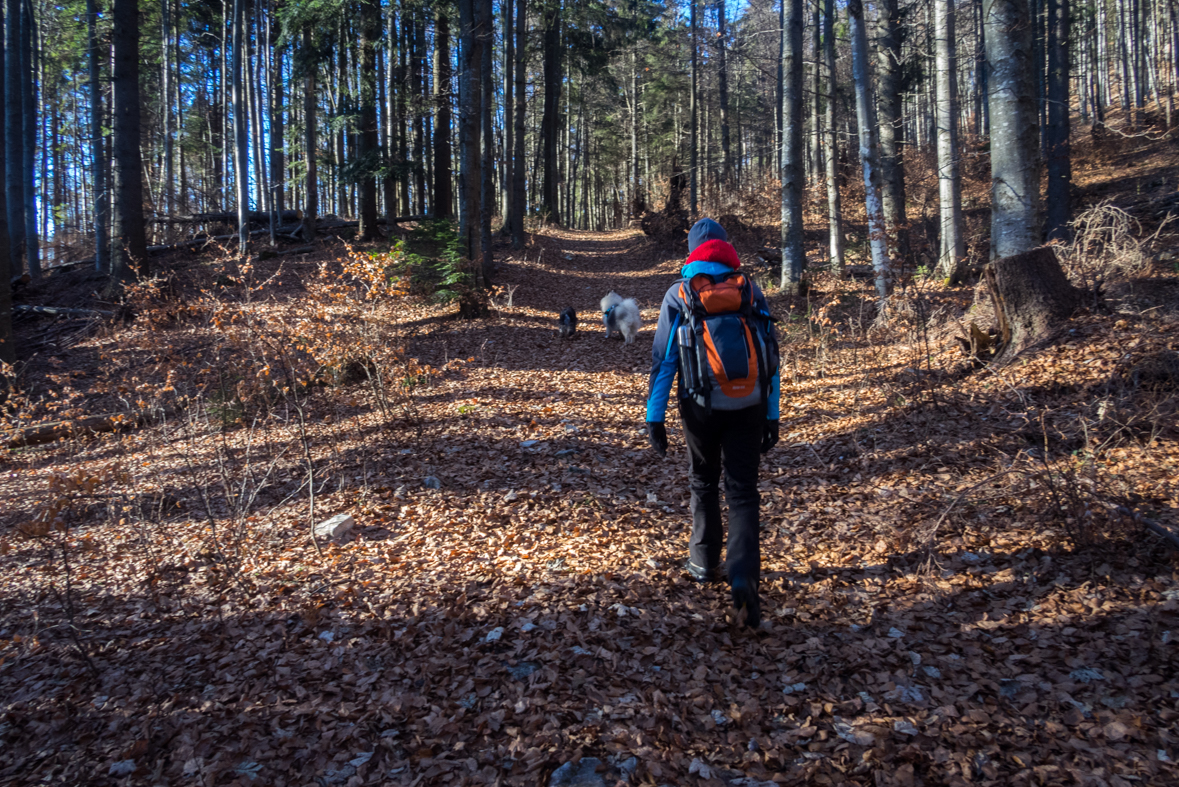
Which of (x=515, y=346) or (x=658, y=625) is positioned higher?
(x=515, y=346)

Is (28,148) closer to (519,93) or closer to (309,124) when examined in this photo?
(309,124)

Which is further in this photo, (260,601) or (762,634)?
(260,601)

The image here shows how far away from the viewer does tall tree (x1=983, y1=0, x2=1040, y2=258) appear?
645cm

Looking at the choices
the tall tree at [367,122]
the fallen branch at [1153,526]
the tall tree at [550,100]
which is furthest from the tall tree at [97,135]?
the fallen branch at [1153,526]

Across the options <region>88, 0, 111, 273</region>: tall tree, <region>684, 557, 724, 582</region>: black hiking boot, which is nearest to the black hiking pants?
<region>684, 557, 724, 582</region>: black hiking boot

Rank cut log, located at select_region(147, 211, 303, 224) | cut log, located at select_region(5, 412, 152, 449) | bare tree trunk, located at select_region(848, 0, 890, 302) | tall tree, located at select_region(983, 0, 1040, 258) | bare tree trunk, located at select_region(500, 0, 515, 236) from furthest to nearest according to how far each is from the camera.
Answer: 1. bare tree trunk, located at select_region(500, 0, 515, 236)
2. cut log, located at select_region(147, 211, 303, 224)
3. bare tree trunk, located at select_region(848, 0, 890, 302)
4. cut log, located at select_region(5, 412, 152, 449)
5. tall tree, located at select_region(983, 0, 1040, 258)

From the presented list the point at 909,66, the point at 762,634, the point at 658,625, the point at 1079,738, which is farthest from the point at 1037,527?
the point at 909,66

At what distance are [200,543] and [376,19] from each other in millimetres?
15426

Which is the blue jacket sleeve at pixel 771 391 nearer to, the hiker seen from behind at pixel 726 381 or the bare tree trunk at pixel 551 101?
the hiker seen from behind at pixel 726 381

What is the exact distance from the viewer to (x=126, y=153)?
13062 millimetres

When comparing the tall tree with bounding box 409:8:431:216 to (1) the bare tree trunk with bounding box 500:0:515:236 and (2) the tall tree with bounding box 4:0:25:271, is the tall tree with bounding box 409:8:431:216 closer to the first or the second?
(1) the bare tree trunk with bounding box 500:0:515:236

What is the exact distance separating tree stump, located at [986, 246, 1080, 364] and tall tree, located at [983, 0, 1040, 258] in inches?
19.8

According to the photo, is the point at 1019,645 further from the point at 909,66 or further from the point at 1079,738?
the point at 909,66

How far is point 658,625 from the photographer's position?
145 inches
